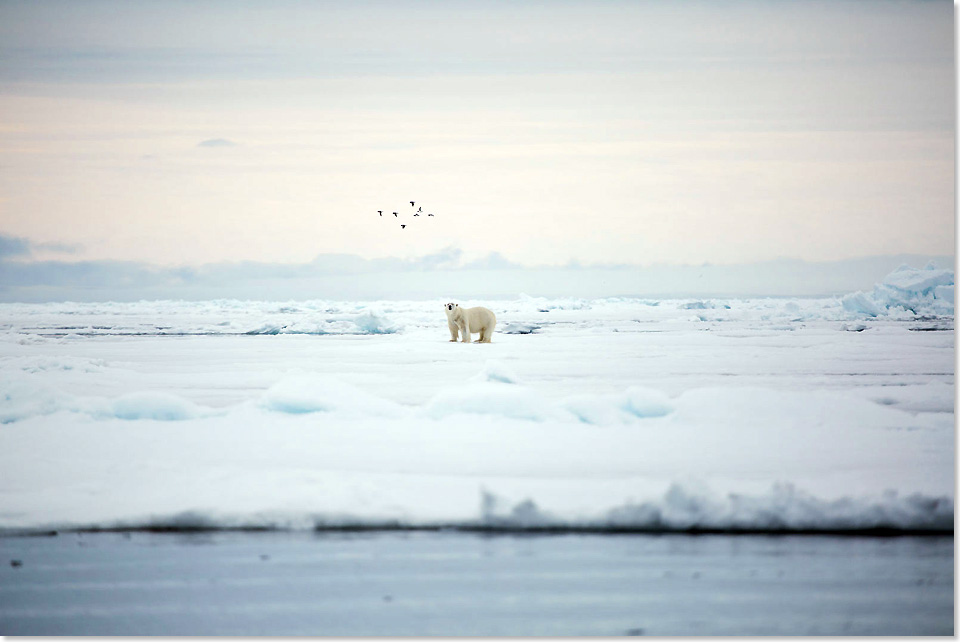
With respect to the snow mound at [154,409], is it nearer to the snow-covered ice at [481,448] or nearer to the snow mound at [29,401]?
the snow-covered ice at [481,448]

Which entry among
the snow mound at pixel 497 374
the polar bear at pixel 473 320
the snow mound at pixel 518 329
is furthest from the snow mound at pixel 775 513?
the snow mound at pixel 518 329

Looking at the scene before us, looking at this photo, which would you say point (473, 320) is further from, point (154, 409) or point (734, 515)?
point (734, 515)

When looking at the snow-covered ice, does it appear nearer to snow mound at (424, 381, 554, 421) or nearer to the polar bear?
→ snow mound at (424, 381, 554, 421)

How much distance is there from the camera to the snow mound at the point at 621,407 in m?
4.44

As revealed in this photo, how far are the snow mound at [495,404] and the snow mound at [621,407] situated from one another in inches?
7.5

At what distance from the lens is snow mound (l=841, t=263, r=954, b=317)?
52.4 ft

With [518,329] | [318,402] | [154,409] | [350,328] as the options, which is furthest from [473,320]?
[154,409]

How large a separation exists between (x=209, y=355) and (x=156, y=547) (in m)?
6.91

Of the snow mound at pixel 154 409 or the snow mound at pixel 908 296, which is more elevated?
the snow mound at pixel 908 296

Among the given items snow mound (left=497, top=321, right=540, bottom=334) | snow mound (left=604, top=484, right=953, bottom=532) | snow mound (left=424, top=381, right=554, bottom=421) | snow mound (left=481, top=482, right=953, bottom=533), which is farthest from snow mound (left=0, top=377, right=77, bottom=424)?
snow mound (left=497, top=321, right=540, bottom=334)

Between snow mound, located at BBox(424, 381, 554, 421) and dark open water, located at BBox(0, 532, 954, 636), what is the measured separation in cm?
161

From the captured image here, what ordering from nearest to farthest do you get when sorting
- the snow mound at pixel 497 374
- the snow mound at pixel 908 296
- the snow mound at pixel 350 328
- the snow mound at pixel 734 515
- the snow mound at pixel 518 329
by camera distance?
the snow mound at pixel 734 515
the snow mound at pixel 497 374
the snow mound at pixel 518 329
the snow mound at pixel 350 328
the snow mound at pixel 908 296

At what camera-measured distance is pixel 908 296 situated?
54.3ft

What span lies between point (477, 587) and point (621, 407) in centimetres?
232
